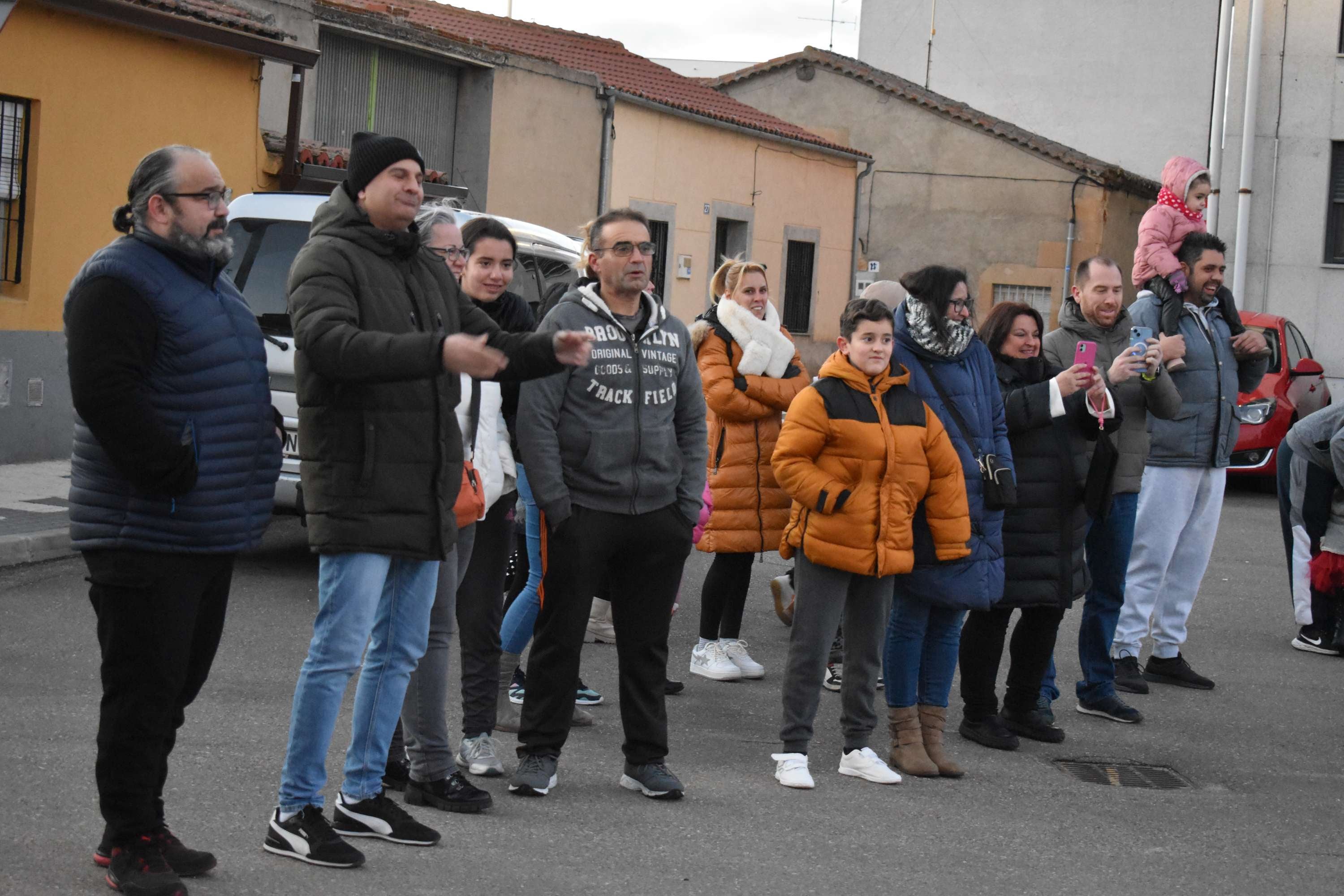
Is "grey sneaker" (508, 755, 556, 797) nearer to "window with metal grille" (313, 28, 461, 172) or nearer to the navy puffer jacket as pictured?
the navy puffer jacket

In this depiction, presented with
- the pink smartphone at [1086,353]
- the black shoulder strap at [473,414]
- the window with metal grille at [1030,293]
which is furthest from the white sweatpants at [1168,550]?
the window with metal grille at [1030,293]

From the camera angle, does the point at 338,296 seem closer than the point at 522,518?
Yes

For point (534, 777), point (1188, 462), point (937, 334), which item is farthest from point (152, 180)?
point (1188, 462)

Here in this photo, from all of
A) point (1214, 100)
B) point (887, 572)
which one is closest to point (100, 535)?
point (887, 572)

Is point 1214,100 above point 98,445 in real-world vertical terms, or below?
above

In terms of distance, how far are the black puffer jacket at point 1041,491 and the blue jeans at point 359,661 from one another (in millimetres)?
2679

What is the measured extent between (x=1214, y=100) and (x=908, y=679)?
2165 cm

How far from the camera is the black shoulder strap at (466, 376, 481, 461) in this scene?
5.10 metres

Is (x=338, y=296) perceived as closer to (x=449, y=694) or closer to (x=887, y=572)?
(x=887, y=572)

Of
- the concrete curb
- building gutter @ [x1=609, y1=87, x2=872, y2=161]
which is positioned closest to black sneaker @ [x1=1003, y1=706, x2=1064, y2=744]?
the concrete curb

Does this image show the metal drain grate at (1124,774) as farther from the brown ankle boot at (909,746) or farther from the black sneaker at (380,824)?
the black sneaker at (380,824)

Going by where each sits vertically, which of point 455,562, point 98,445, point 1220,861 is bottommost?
point 1220,861

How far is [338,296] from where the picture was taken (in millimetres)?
4219

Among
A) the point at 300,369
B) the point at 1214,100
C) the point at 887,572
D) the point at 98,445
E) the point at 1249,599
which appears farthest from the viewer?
the point at 1214,100
